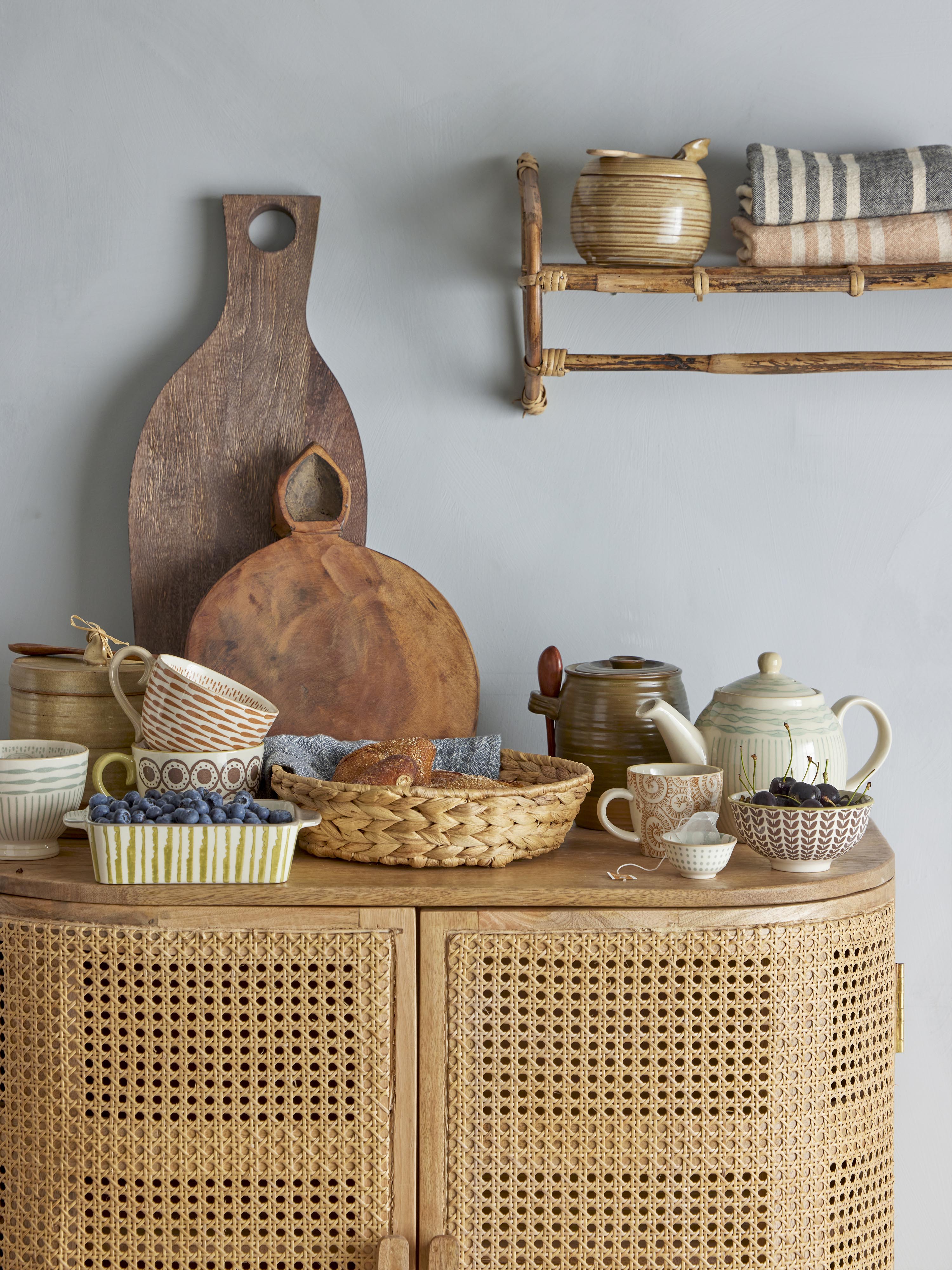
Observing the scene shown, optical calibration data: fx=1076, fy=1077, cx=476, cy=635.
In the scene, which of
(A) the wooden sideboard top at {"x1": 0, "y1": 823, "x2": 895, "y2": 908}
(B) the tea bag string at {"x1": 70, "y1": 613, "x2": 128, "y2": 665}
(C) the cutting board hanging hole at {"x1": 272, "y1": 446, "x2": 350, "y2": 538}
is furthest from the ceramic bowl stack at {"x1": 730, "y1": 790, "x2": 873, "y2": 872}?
(B) the tea bag string at {"x1": 70, "y1": 613, "x2": 128, "y2": 665}

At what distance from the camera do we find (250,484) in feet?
4.57

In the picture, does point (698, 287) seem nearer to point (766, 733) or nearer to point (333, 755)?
point (766, 733)

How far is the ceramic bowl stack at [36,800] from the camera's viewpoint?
108cm

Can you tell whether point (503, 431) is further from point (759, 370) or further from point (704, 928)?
point (704, 928)

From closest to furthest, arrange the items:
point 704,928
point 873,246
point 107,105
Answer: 1. point 704,928
2. point 873,246
3. point 107,105

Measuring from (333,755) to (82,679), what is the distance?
0.30 meters

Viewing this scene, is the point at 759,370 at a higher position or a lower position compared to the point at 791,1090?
higher

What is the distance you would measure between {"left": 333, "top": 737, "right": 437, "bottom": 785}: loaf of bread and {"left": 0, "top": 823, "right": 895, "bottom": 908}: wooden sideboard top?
0.11 meters

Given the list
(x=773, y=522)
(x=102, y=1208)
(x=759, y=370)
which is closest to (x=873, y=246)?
(x=759, y=370)

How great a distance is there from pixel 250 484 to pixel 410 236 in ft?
1.26

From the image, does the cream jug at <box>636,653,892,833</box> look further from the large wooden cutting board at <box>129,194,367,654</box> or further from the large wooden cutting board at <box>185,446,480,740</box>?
the large wooden cutting board at <box>129,194,367,654</box>

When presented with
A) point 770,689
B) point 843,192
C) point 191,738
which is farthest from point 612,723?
point 843,192

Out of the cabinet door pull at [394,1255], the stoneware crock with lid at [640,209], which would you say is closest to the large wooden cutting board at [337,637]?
the stoneware crock with lid at [640,209]

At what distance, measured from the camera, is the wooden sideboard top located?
1013mm
